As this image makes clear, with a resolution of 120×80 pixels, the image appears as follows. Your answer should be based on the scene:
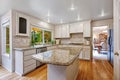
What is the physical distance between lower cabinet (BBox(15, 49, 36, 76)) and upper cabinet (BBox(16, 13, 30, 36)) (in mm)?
831

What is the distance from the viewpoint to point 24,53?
103 inches

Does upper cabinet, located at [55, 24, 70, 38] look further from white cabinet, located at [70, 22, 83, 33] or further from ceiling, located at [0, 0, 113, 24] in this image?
ceiling, located at [0, 0, 113, 24]

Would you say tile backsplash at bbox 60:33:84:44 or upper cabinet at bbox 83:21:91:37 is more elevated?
upper cabinet at bbox 83:21:91:37

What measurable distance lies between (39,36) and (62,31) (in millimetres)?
1731

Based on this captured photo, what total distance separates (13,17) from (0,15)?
1290 millimetres

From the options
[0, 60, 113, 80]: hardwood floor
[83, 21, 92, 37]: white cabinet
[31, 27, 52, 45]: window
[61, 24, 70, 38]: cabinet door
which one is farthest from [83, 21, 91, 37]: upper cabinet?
[31, 27, 52, 45]: window

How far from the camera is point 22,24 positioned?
3.21 meters

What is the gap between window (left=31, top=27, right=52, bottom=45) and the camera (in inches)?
159

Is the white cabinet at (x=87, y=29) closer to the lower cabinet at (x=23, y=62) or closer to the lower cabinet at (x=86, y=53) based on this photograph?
the lower cabinet at (x=86, y=53)

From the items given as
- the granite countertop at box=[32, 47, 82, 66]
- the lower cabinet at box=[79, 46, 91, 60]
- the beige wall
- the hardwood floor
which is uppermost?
the beige wall

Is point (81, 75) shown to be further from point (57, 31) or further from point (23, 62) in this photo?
point (57, 31)

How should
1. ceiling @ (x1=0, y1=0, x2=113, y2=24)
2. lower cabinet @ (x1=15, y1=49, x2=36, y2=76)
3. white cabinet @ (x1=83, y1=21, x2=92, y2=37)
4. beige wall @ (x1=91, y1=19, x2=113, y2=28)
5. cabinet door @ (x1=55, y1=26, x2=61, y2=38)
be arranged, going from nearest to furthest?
ceiling @ (x1=0, y1=0, x2=113, y2=24) < lower cabinet @ (x1=15, y1=49, x2=36, y2=76) < beige wall @ (x1=91, y1=19, x2=113, y2=28) < white cabinet @ (x1=83, y1=21, x2=92, y2=37) < cabinet door @ (x1=55, y1=26, x2=61, y2=38)

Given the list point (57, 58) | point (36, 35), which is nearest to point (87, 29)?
point (36, 35)

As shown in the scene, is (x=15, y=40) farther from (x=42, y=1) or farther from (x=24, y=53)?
(x=42, y=1)
